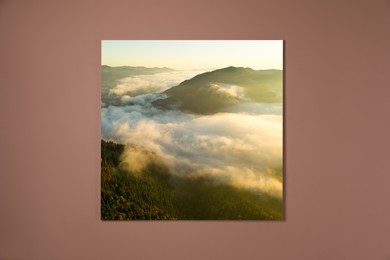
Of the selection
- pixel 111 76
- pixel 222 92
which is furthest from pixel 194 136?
pixel 111 76

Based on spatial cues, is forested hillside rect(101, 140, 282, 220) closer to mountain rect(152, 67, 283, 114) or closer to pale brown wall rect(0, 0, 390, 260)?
pale brown wall rect(0, 0, 390, 260)

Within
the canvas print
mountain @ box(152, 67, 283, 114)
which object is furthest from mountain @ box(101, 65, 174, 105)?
mountain @ box(152, 67, 283, 114)
